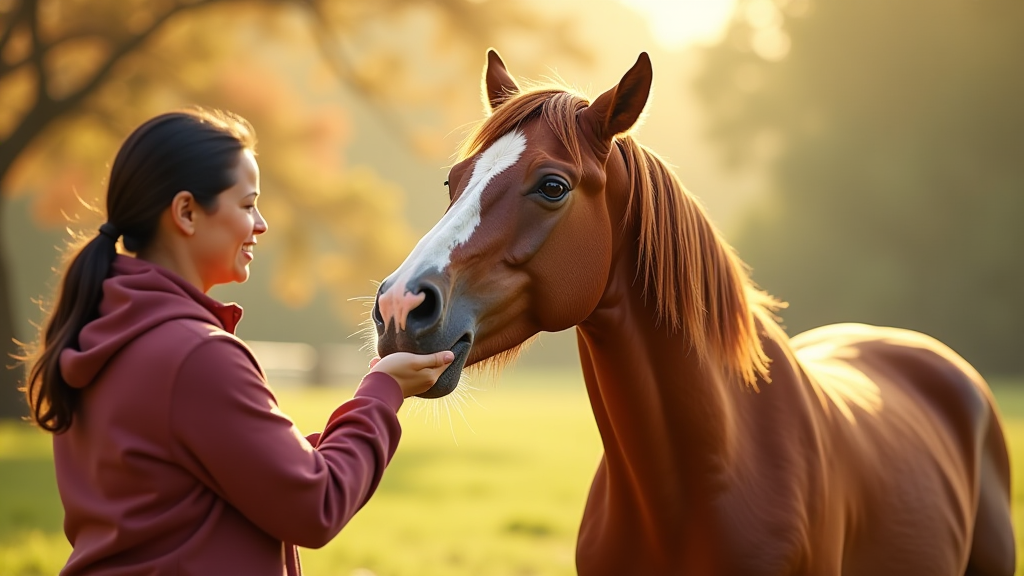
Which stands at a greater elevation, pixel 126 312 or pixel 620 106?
pixel 620 106

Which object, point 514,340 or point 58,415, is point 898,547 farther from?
point 58,415

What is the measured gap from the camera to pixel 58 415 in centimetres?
182

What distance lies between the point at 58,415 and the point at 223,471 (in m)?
0.37

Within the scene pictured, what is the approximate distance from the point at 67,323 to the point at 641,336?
147 centimetres

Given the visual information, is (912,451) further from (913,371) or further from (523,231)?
(523,231)

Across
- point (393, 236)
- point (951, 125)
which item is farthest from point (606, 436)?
point (951, 125)

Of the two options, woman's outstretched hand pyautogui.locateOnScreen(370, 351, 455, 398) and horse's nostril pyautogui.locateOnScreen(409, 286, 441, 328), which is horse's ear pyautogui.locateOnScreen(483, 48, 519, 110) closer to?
horse's nostril pyautogui.locateOnScreen(409, 286, 441, 328)

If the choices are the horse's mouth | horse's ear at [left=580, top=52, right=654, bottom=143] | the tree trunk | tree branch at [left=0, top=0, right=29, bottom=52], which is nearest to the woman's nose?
the horse's mouth

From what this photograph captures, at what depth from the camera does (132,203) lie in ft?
6.21

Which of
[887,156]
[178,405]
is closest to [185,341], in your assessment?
[178,405]

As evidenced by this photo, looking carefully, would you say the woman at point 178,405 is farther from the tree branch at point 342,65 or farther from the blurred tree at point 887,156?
the blurred tree at point 887,156

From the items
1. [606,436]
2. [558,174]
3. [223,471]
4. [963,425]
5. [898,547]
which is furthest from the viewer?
[963,425]

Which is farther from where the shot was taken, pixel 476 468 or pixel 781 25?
pixel 781 25

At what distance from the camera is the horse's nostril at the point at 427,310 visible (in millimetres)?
2139
